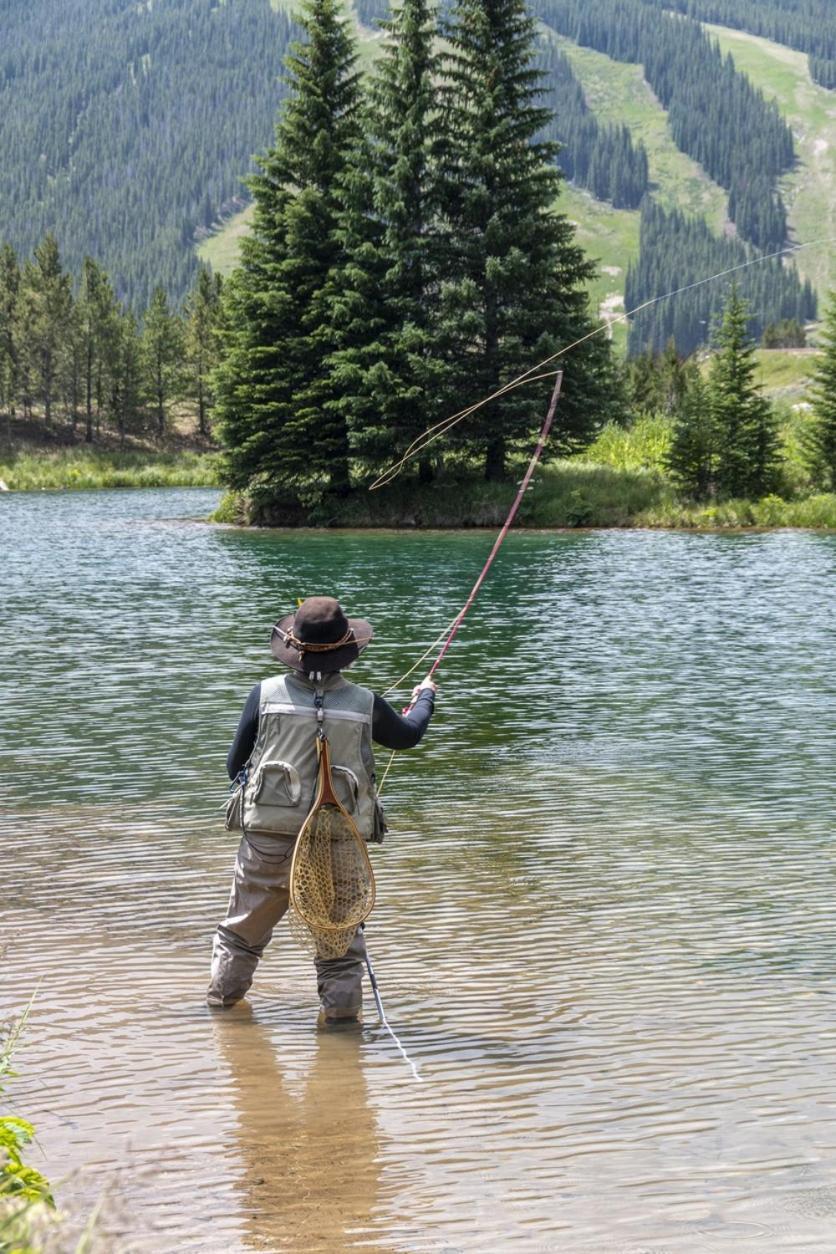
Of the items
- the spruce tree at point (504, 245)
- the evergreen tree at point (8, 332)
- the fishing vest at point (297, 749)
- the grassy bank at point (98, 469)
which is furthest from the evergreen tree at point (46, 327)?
the fishing vest at point (297, 749)

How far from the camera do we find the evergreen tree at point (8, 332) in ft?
348

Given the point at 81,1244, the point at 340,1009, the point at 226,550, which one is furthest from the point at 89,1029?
the point at 226,550

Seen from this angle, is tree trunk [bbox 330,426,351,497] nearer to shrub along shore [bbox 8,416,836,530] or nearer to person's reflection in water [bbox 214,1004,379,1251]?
shrub along shore [bbox 8,416,836,530]

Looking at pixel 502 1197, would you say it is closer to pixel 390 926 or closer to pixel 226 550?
pixel 390 926

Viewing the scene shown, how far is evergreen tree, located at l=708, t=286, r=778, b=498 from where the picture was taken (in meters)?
46.8

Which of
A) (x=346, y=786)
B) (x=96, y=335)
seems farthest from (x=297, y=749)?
(x=96, y=335)

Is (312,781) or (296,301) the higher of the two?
(296,301)

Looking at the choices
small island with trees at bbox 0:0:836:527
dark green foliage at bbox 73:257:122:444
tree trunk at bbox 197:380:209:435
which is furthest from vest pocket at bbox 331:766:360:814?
tree trunk at bbox 197:380:209:435

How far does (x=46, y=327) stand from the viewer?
357ft

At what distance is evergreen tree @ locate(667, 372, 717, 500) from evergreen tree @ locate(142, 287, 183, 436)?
7382 cm

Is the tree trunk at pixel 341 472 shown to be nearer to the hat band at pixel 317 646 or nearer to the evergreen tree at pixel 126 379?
the hat band at pixel 317 646

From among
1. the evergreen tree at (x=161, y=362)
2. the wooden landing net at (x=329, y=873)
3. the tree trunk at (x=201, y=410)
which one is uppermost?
the evergreen tree at (x=161, y=362)

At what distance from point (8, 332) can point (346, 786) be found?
110438 millimetres

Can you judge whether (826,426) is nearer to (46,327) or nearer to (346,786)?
(346,786)
